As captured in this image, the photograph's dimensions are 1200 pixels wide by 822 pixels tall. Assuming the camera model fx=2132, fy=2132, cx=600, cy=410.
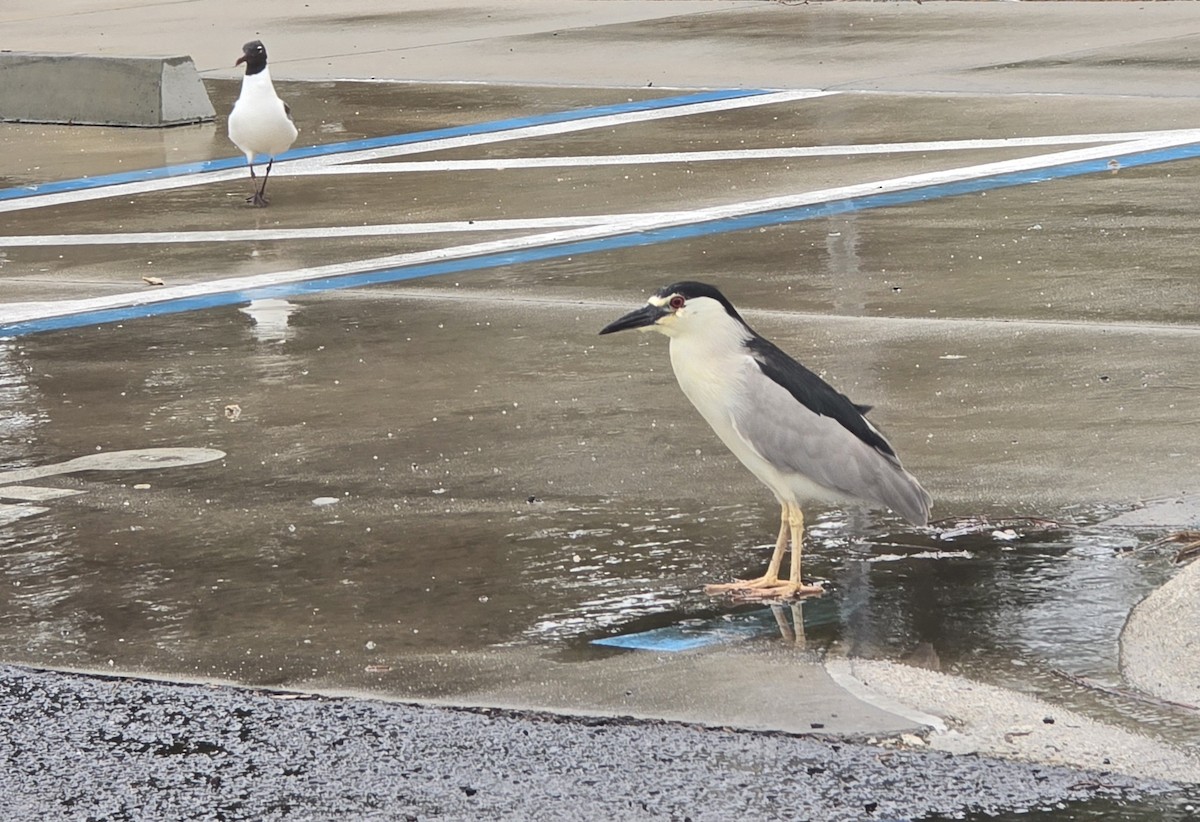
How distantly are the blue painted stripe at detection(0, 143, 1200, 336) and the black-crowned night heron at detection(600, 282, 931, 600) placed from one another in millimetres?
4914

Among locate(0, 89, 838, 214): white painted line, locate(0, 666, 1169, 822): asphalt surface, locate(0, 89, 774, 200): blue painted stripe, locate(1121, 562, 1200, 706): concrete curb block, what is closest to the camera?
locate(0, 666, 1169, 822): asphalt surface

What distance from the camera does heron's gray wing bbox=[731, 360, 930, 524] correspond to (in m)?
5.56

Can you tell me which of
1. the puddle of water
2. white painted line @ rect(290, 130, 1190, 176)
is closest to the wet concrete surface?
the puddle of water

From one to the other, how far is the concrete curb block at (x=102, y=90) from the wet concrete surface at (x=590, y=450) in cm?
344

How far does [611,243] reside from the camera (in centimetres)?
1105

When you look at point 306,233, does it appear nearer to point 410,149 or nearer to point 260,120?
point 260,120

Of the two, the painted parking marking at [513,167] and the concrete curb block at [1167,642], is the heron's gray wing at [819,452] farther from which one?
the painted parking marking at [513,167]

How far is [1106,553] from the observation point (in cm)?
584

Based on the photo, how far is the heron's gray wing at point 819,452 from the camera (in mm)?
5559

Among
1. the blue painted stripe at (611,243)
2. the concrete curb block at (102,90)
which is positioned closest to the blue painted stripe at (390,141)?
the concrete curb block at (102,90)

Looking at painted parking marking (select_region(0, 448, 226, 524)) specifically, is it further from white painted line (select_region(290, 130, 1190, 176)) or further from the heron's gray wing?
white painted line (select_region(290, 130, 1190, 176))

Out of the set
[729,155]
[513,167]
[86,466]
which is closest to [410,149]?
[513,167]

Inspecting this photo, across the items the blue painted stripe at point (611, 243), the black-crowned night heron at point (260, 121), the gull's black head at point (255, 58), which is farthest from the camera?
the gull's black head at point (255, 58)

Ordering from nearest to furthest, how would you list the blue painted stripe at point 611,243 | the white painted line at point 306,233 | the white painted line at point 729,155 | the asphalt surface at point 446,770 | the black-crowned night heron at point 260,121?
1. the asphalt surface at point 446,770
2. the blue painted stripe at point 611,243
3. the white painted line at point 306,233
4. the black-crowned night heron at point 260,121
5. the white painted line at point 729,155
